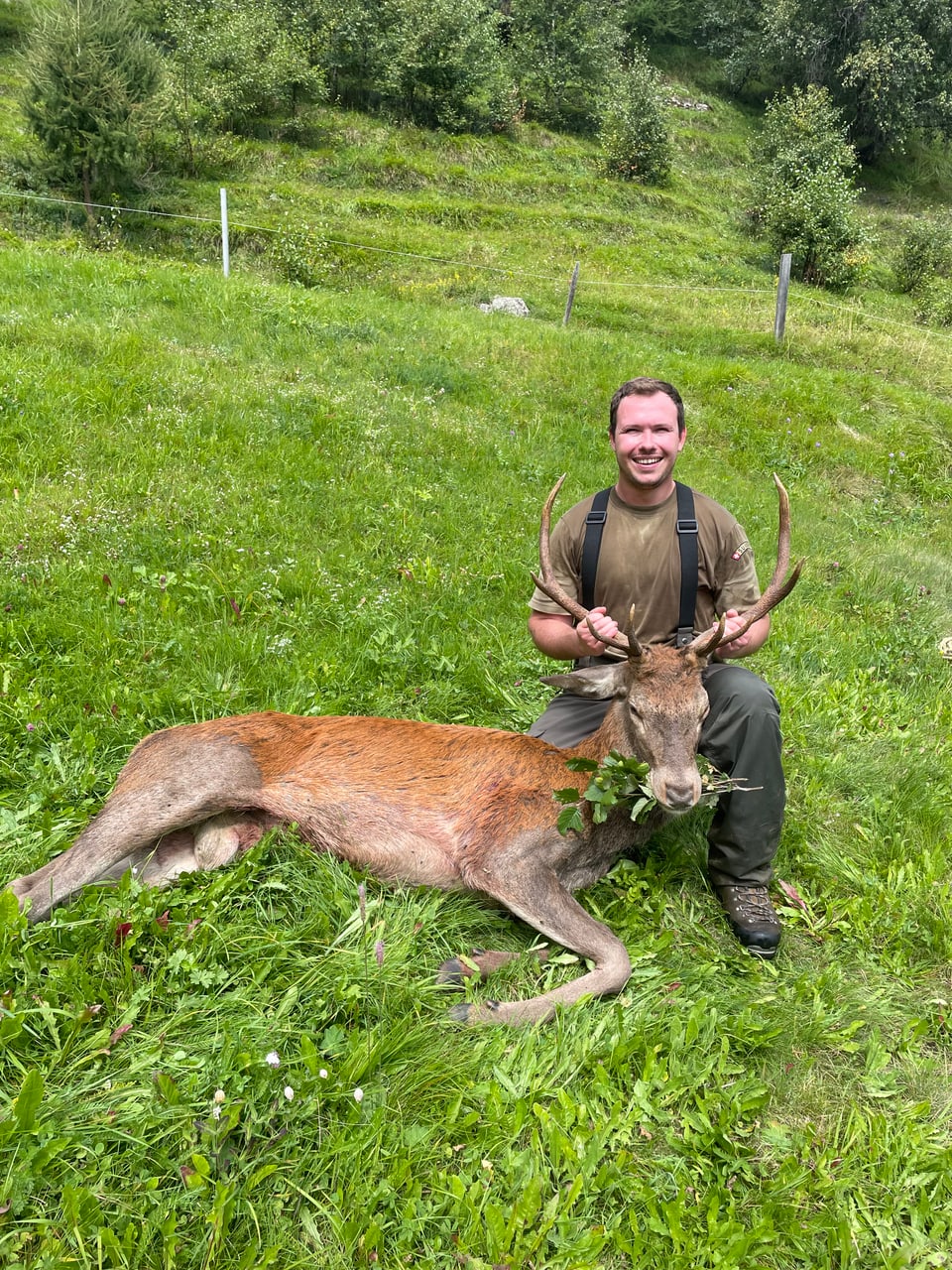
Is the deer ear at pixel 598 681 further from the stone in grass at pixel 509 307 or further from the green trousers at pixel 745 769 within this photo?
the stone in grass at pixel 509 307

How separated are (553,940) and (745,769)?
1209mm

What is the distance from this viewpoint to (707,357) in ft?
49.2

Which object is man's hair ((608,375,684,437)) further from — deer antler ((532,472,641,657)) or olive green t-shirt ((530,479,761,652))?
deer antler ((532,472,641,657))

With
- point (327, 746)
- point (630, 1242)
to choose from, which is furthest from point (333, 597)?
point (630, 1242)

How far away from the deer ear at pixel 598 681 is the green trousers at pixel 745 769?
1.48 ft

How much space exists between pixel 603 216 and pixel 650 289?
1043cm

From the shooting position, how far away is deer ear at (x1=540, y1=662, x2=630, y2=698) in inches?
153

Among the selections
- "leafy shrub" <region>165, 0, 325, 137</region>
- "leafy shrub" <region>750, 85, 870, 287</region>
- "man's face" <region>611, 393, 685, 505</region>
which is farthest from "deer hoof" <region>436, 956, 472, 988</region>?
"leafy shrub" <region>165, 0, 325, 137</region>

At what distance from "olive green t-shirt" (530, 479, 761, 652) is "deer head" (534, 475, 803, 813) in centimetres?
47

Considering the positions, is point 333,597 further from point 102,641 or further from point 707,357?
point 707,357

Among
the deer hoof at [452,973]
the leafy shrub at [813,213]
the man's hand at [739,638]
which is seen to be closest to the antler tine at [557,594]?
the man's hand at [739,638]

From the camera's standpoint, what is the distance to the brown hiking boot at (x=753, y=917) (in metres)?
3.68

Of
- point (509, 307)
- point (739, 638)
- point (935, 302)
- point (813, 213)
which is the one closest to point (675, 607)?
point (739, 638)

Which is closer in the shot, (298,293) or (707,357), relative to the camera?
(298,293)
